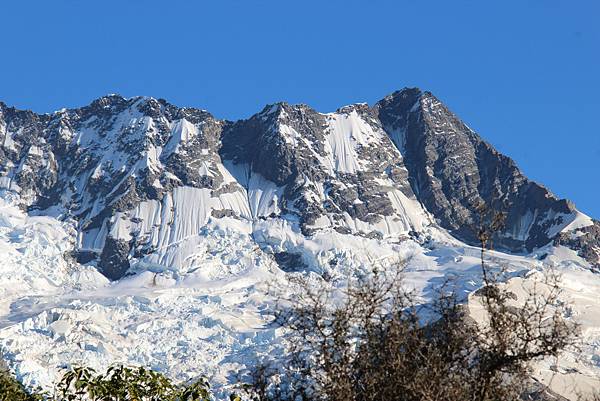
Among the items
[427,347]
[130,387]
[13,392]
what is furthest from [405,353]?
[13,392]

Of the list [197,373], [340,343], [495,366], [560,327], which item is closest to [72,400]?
[340,343]

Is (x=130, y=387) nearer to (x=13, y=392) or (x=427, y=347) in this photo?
(x=13, y=392)

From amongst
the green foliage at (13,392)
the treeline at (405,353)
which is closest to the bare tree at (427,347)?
the treeline at (405,353)

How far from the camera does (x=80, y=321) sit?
19212 cm

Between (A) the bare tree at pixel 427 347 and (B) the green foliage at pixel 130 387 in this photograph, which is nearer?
(A) the bare tree at pixel 427 347

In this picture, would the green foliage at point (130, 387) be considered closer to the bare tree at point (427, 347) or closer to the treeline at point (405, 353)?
the treeline at point (405, 353)

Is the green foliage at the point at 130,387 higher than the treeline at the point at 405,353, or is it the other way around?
the treeline at the point at 405,353

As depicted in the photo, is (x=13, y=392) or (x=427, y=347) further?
(x=13, y=392)

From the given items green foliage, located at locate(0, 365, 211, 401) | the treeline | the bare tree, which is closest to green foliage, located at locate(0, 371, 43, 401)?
the treeline

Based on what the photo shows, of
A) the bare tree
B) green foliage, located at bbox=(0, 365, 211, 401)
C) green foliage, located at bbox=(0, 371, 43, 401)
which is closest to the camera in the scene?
the bare tree

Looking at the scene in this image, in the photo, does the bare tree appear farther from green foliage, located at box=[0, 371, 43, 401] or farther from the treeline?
green foliage, located at box=[0, 371, 43, 401]

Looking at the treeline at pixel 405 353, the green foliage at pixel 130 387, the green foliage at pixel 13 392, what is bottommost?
the green foliage at pixel 13 392

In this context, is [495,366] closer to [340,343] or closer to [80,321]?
[340,343]

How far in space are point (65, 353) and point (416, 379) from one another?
556 feet
